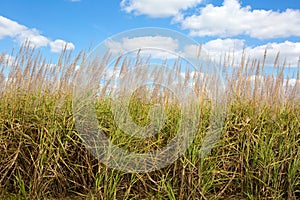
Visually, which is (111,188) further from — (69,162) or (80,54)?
(80,54)

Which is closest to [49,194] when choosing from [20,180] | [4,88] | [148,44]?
[20,180]

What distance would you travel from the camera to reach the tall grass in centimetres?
292

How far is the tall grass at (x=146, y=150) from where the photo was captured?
292 centimetres

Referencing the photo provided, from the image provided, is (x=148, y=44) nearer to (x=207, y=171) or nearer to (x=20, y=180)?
(x=207, y=171)

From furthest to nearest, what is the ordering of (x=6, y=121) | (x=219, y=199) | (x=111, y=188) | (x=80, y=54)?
(x=80, y=54) → (x=6, y=121) → (x=219, y=199) → (x=111, y=188)

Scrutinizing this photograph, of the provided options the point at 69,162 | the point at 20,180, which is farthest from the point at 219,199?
the point at 20,180

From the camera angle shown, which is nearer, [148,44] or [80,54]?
[148,44]

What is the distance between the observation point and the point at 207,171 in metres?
2.87

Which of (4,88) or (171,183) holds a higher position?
(4,88)

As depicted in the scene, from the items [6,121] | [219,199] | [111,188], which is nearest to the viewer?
[111,188]

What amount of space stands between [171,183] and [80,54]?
1743 mm

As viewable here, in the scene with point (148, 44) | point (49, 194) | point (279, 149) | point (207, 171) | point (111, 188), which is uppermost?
point (148, 44)

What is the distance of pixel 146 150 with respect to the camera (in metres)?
3.05

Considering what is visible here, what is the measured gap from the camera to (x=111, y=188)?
9.36 feet
